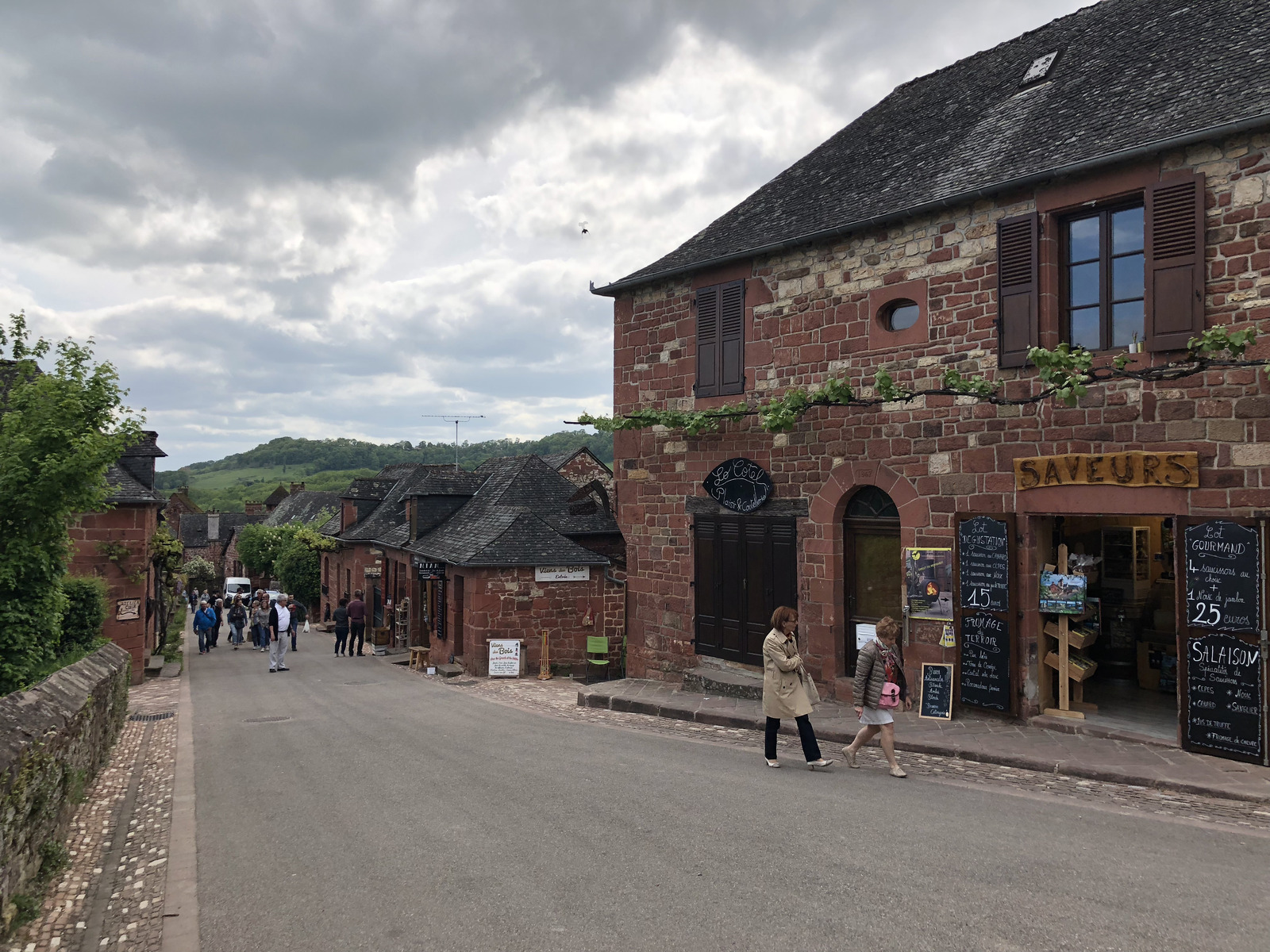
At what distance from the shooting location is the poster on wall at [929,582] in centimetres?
1007

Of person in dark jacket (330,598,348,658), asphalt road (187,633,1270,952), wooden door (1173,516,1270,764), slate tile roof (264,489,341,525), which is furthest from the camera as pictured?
slate tile roof (264,489,341,525)

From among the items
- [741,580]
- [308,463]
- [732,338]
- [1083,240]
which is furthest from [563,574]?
[308,463]

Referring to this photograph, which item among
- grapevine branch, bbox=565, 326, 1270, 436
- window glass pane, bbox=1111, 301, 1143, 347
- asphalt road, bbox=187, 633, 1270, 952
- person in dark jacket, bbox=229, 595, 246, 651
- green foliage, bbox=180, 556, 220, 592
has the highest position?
window glass pane, bbox=1111, 301, 1143, 347

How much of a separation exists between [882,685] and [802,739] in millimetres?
920

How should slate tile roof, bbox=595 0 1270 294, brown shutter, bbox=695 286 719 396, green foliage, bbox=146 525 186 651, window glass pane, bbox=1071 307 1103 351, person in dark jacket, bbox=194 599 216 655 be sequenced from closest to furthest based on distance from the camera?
1. slate tile roof, bbox=595 0 1270 294
2. window glass pane, bbox=1071 307 1103 351
3. brown shutter, bbox=695 286 719 396
4. green foliage, bbox=146 525 186 651
5. person in dark jacket, bbox=194 599 216 655

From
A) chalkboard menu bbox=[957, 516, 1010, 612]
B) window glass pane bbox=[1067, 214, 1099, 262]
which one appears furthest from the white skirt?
window glass pane bbox=[1067, 214, 1099, 262]

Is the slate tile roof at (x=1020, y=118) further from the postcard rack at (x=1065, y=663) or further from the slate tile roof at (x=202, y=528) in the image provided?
the slate tile roof at (x=202, y=528)

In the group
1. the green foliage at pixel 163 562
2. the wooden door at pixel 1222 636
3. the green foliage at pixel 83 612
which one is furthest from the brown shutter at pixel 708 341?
the green foliage at pixel 163 562

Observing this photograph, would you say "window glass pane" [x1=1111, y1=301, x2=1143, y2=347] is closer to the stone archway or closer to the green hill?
the stone archway

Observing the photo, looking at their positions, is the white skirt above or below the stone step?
above

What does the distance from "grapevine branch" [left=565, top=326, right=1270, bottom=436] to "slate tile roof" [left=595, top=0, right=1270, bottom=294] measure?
205cm

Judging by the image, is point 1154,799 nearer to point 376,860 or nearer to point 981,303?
point 981,303

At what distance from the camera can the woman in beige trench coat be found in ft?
26.5

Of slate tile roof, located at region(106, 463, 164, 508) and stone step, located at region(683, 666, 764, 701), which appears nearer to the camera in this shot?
stone step, located at region(683, 666, 764, 701)
